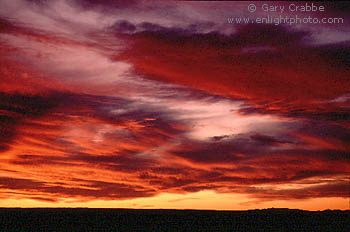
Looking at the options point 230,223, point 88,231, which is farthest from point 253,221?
point 88,231

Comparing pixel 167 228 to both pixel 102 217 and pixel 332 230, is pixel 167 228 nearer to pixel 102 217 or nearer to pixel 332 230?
pixel 102 217

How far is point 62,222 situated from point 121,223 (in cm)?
410

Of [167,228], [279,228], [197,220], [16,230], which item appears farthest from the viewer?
[197,220]

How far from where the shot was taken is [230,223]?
2981 cm

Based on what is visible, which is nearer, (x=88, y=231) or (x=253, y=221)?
(x=88, y=231)

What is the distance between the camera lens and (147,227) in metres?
26.3

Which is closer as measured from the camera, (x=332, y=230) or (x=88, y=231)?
(x=88, y=231)

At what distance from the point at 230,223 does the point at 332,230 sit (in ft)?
23.9

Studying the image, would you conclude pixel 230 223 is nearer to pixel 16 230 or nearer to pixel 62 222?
pixel 62 222

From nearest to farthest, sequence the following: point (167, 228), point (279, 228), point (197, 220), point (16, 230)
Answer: point (16, 230)
point (167, 228)
point (279, 228)
point (197, 220)

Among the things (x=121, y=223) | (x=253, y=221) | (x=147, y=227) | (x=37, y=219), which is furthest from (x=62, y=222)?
(x=253, y=221)

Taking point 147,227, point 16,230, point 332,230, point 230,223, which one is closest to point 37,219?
point 16,230

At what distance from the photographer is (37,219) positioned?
89.7 ft

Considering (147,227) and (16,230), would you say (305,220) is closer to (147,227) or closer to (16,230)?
(147,227)
